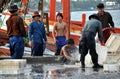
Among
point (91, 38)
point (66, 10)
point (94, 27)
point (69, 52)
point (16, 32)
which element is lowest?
point (69, 52)

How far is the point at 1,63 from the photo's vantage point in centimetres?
1239

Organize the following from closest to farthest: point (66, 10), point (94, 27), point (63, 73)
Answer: point (63, 73) → point (94, 27) → point (66, 10)

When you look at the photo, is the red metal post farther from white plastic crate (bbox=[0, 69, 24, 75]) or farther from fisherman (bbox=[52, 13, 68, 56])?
white plastic crate (bbox=[0, 69, 24, 75])

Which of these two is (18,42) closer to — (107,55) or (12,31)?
(12,31)

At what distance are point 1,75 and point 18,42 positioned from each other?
6.82ft

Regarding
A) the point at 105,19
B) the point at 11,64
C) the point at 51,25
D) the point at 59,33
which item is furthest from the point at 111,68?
the point at 51,25

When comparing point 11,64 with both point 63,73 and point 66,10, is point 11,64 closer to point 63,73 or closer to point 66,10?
point 63,73

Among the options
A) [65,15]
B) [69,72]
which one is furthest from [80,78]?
[65,15]

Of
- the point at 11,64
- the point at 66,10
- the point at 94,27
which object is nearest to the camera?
the point at 11,64

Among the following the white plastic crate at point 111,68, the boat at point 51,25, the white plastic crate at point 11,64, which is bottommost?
the boat at point 51,25

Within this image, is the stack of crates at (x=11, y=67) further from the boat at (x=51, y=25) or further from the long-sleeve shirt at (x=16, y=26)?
the boat at (x=51, y=25)

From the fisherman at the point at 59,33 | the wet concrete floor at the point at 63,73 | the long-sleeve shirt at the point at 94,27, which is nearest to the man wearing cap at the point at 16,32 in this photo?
the wet concrete floor at the point at 63,73

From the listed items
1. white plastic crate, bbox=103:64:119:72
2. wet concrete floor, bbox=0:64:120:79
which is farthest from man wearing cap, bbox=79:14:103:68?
white plastic crate, bbox=103:64:119:72

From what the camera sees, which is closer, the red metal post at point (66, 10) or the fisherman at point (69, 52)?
the fisherman at point (69, 52)
